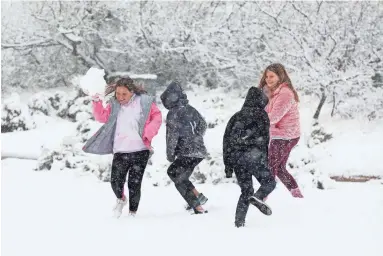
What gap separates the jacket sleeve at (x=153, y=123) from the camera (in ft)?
18.4

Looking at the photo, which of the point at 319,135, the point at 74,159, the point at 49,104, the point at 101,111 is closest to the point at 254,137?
the point at 101,111

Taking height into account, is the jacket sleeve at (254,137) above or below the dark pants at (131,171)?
above

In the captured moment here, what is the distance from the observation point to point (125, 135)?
18.6 ft

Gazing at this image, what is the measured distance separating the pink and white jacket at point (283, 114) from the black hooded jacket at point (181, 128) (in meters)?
0.75

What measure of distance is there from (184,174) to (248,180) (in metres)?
0.80

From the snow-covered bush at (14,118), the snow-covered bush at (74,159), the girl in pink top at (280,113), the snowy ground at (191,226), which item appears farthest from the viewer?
the snow-covered bush at (14,118)

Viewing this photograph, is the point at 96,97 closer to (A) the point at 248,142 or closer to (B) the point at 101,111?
(B) the point at 101,111

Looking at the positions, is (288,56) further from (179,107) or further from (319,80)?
(179,107)

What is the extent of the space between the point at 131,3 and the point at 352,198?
461 inches

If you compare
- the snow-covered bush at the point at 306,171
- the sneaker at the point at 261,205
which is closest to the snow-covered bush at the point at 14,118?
the snow-covered bush at the point at 306,171

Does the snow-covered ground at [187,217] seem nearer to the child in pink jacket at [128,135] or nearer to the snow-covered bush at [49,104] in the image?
the child in pink jacket at [128,135]

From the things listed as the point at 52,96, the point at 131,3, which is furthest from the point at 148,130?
the point at 131,3

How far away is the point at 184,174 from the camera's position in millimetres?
5664

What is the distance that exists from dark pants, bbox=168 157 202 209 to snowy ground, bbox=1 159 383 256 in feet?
0.68
